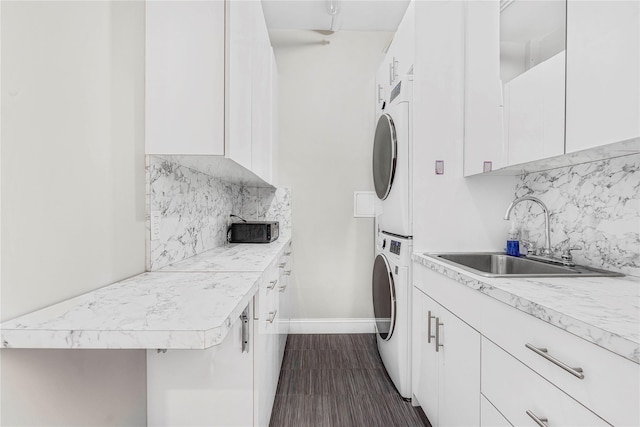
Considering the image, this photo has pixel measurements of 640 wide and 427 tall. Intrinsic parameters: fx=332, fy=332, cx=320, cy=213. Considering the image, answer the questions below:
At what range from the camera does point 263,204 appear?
3025mm

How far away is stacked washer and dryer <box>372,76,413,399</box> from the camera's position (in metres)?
1.94

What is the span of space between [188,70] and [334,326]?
2.46 m

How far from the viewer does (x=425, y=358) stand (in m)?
1.77

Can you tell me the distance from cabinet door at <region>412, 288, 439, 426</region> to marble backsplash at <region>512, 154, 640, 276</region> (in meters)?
0.69

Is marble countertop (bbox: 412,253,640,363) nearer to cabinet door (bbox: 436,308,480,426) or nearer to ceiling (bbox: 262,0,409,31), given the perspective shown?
cabinet door (bbox: 436,308,480,426)

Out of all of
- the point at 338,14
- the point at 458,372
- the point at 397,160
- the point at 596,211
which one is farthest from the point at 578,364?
the point at 338,14

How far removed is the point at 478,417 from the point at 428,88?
1608mm

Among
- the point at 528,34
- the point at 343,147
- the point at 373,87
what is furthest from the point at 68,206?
the point at 373,87

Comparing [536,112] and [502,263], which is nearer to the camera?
[536,112]

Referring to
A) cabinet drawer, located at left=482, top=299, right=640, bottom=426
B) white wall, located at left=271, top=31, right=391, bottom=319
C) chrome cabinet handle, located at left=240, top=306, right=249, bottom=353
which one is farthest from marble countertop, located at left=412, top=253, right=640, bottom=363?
white wall, located at left=271, top=31, right=391, bottom=319

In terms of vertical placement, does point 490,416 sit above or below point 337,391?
above

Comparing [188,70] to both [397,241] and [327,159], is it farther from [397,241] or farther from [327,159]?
[327,159]

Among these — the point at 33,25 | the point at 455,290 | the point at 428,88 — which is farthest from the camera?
the point at 428,88

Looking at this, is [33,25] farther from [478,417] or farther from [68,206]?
[478,417]
